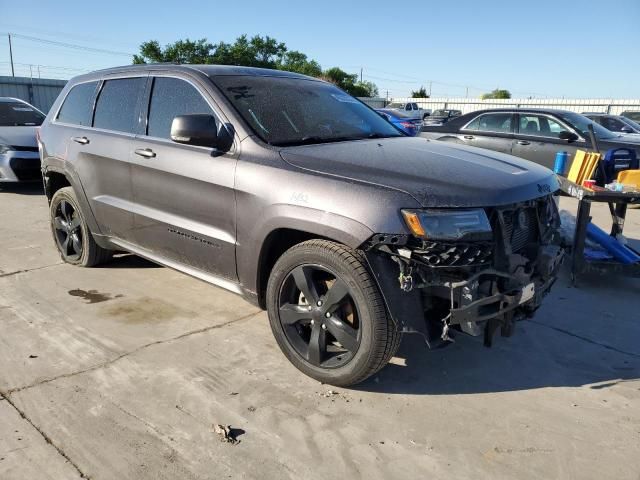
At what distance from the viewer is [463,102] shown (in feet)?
136

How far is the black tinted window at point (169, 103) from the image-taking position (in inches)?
144

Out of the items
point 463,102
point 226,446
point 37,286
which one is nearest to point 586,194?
point 226,446

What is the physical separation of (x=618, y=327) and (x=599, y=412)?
4.52 ft

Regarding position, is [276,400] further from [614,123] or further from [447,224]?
[614,123]

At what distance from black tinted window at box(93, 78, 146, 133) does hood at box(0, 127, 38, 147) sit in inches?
224

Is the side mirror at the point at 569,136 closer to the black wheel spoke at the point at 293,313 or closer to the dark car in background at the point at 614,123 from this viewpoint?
the dark car in background at the point at 614,123

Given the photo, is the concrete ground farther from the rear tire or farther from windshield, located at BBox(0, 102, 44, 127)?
windshield, located at BBox(0, 102, 44, 127)

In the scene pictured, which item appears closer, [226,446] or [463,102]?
[226,446]

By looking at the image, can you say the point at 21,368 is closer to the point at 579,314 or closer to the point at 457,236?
the point at 457,236

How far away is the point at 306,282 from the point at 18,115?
→ 978cm

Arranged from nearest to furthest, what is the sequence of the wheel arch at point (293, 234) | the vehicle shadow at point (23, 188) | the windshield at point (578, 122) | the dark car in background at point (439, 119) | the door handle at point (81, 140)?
the wheel arch at point (293, 234), the door handle at point (81, 140), the windshield at point (578, 122), the vehicle shadow at point (23, 188), the dark car in background at point (439, 119)

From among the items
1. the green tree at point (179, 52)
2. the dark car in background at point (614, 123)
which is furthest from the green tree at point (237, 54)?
the dark car in background at point (614, 123)

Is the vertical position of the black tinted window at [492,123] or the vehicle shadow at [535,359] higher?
the black tinted window at [492,123]

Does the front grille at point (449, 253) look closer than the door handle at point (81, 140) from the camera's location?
Yes
